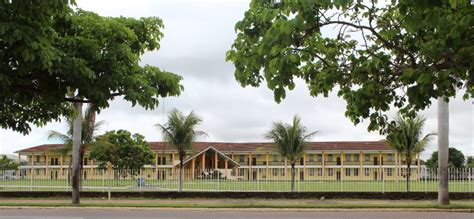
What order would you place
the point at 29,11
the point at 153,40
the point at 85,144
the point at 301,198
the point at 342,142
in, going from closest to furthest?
the point at 29,11 → the point at 153,40 → the point at 301,198 → the point at 85,144 → the point at 342,142

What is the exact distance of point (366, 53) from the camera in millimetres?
6504

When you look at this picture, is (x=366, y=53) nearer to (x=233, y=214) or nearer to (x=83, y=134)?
(x=233, y=214)

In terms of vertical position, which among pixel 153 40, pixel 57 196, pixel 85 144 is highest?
pixel 153 40

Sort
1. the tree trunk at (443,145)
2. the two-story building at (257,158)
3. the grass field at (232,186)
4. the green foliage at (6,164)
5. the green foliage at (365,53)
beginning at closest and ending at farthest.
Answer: the green foliage at (365,53)
the tree trunk at (443,145)
the grass field at (232,186)
the two-story building at (257,158)
the green foliage at (6,164)

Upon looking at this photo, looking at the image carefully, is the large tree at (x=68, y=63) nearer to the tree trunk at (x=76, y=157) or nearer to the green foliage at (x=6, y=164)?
the tree trunk at (x=76, y=157)

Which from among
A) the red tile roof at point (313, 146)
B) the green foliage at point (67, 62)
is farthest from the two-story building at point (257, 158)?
the green foliage at point (67, 62)

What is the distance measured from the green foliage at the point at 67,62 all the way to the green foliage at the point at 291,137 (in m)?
18.5

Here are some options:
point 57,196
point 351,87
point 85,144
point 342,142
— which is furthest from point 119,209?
point 342,142

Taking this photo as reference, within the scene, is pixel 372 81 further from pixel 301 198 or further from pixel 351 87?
pixel 301 198

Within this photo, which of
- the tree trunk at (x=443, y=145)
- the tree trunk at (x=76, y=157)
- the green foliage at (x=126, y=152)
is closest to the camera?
the tree trunk at (x=443, y=145)

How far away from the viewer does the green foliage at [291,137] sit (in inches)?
1087

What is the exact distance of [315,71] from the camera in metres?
6.75

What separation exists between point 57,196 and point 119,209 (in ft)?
27.0

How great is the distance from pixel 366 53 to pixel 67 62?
136 inches
